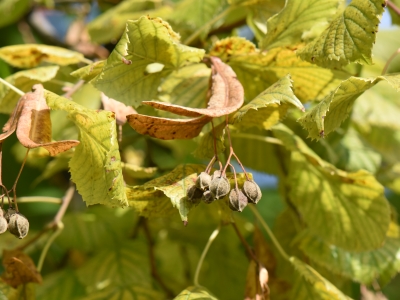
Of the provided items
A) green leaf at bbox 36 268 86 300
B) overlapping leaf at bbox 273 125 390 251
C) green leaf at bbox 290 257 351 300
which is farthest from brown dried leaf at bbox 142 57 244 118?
green leaf at bbox 36 268 86 300

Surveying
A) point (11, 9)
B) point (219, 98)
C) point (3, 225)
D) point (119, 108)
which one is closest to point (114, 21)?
point (11, 9)

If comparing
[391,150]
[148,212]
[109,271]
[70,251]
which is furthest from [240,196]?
[391,150]

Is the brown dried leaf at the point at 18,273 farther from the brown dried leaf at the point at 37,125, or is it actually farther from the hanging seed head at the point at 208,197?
the hanging seed head at the point at 208,197

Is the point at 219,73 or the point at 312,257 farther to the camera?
the point at 312,257

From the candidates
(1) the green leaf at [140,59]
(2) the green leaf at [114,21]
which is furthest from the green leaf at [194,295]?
(2) the green leaf at [114,21]

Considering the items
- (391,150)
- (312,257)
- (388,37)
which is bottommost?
(391,150)

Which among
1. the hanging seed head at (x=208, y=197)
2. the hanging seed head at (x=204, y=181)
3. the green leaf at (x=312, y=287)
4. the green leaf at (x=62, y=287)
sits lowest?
the green leaf at (x=62, y=287)

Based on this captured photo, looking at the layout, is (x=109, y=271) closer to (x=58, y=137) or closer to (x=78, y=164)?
(x=58, y=137)

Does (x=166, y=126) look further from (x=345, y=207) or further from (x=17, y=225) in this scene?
(x=345, y=207)
